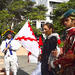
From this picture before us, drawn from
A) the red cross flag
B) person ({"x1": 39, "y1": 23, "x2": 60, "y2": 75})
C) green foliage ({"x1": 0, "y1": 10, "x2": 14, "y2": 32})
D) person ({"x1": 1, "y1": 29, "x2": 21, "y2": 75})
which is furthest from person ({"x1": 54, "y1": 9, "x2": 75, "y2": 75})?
green foliage ({"x1": 0, "y1": 10, "x2": 14, "y2": 32})

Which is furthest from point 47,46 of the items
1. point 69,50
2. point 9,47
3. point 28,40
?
point 9,47

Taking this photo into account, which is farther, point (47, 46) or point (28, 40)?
point (28, 40)

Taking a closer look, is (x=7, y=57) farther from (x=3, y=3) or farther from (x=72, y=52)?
(x=3, y=3)

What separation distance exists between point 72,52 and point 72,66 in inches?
6.5

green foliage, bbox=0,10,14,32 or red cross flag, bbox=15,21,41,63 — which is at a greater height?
green foliage, bbox=0,10,14,32

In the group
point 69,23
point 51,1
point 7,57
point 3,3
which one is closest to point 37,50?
point 7,57

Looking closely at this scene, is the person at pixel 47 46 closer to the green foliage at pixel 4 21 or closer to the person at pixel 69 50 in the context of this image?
the person at pixel 69 50

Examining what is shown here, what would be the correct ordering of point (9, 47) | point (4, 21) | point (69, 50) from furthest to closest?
point (4, 21) < point (9, 47) < point (69, 50)

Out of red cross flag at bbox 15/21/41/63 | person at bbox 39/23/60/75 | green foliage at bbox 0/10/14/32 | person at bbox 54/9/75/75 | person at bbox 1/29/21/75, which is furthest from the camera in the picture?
green foliage at bbox 0/10/14/32

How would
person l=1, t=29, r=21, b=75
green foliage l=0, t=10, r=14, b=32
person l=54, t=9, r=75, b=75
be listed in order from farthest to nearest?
1. green foliage l=0, t=10, r=14, b=32
2. person l=1, t=29, r=21, b=75
3. person l=54, t=9, r=75, b=75

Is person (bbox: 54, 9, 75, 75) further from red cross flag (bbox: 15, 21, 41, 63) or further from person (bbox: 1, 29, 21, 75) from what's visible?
person (bbox: 1, 29, 21, 75)

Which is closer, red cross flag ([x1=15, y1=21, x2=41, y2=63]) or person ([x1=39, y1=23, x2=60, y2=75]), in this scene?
person ([x1=39, y1=23, x2=60, y2=75])

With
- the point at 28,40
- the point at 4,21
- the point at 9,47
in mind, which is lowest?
the point at 9,47

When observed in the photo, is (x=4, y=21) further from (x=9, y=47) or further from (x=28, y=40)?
(x=28, y=40)
